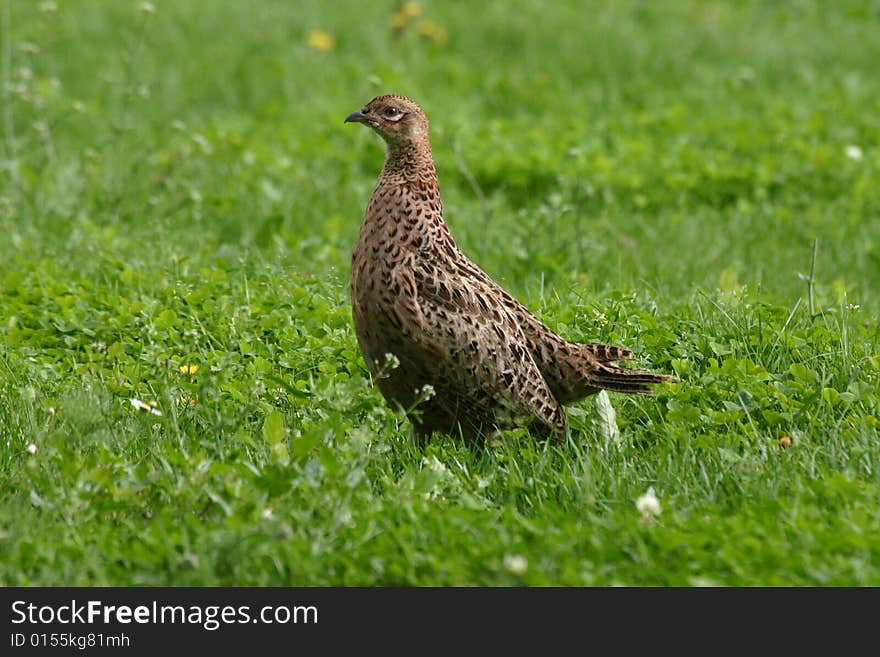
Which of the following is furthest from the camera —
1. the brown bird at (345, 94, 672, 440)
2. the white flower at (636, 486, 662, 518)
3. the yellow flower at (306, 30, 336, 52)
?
the yellow flower at (306, 30, 336, 52)

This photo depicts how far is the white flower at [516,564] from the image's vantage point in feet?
12.3

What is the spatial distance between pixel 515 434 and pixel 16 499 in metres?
1.79

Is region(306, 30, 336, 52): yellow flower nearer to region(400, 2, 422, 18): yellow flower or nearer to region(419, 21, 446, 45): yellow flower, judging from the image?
region(400, 2, 422, 18): yellow flower

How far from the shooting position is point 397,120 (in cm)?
516

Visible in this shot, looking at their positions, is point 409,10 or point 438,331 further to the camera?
point 409,10

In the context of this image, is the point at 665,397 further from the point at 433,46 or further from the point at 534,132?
the point at 433,46

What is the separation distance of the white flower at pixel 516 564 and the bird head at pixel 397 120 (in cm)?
196

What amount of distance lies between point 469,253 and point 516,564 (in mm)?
4004

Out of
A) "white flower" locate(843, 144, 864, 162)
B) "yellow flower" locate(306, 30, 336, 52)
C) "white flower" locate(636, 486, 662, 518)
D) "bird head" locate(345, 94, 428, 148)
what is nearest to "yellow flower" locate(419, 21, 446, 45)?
"yellow flower" locate(306, 30, 336, 52)

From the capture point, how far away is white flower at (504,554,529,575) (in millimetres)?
3744

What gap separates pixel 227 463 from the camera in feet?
14.4

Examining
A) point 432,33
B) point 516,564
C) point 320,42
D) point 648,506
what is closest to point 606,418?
point 648,506

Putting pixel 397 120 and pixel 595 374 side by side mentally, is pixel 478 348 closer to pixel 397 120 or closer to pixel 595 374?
pixel 595 374
